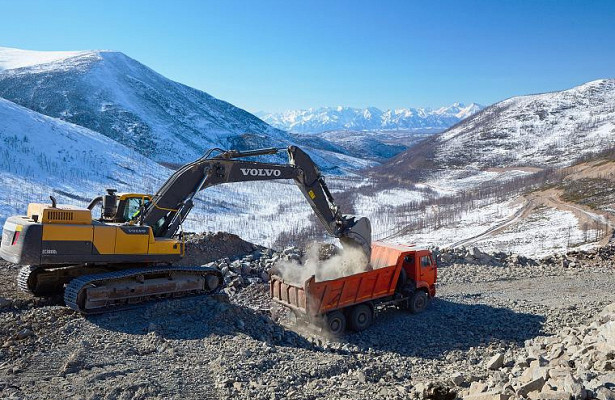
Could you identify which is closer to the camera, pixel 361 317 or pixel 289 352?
pixel 289 352

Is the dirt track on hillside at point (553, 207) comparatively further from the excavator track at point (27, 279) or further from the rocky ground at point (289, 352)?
the excavator track at point (27, 279)

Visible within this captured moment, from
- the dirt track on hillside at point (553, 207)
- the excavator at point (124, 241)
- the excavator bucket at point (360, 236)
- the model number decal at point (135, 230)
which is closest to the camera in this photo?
the excavator at point (124, 241)

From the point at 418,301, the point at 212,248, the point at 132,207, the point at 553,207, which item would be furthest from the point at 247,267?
the point at 553,207

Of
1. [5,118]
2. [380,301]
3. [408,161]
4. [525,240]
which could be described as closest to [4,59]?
[5,118]

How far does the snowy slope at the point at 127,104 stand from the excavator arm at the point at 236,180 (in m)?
97.7

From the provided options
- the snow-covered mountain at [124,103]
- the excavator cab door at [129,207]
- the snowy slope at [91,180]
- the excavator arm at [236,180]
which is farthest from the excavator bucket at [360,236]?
the snow-covered mountain at [124,103]

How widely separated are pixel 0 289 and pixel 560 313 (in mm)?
15205

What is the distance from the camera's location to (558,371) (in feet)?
24.8

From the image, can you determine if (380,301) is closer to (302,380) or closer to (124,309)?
(302,380)

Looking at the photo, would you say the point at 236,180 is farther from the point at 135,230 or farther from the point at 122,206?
the point at 122,206

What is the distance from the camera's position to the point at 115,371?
829 cm

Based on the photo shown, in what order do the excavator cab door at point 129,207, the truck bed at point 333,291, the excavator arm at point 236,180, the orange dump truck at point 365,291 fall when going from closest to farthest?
1. the truck bed at point 333,291
2. the orange dump truck at point 365,291
3. the excavator arm at point 236,180
4. the excavator cab door at point 129,207

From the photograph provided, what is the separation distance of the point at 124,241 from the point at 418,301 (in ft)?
26.2

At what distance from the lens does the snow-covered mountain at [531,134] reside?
124m
